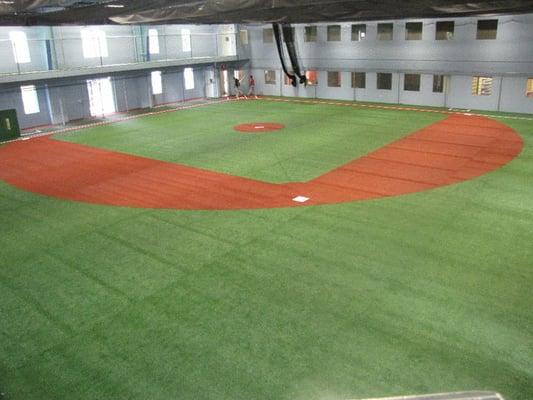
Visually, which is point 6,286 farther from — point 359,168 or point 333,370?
point 359,168

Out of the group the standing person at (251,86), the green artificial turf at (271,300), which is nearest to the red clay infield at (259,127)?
the green artificial turf at (271,300)

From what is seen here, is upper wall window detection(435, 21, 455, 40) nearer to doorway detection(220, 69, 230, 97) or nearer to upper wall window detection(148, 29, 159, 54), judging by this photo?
doorway detection(220, 69, 230, 97)

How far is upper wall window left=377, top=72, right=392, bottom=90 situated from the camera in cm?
3092

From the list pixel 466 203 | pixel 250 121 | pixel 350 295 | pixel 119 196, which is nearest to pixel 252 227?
pixel 350 295

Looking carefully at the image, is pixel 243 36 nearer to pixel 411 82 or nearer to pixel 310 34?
pixel 310 34

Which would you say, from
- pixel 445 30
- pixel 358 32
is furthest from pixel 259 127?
pixel 445 30

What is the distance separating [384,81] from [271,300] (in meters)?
25.5

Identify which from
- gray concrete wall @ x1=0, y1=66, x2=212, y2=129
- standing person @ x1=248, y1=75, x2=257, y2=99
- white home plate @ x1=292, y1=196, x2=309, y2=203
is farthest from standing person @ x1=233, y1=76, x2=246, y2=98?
white home plate @ x1=292, y1=196, x2=309, y2=203

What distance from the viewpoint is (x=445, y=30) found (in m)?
27.8

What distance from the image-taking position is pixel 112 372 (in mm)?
7023

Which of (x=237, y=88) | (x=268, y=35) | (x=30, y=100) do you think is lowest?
(x=237, y=88)

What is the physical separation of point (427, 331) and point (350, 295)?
157 cm

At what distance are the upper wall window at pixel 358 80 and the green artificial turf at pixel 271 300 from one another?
19348mm

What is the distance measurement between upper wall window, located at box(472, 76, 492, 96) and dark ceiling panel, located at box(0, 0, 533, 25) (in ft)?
65.7
